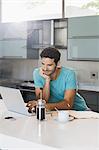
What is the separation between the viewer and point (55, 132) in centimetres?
179

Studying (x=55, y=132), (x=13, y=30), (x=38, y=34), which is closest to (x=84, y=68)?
(x=38, y=34)

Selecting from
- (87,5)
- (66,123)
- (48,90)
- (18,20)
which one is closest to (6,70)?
(18,20)

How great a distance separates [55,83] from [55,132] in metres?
0.97

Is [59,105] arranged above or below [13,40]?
below

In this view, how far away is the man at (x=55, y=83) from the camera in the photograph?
8.48 feet

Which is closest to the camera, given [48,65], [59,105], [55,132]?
[55,132]

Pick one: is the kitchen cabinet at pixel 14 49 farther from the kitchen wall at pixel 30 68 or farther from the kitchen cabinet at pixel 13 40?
the kitchen wall at pixel 30 68

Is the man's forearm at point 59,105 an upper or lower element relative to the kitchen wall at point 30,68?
lower

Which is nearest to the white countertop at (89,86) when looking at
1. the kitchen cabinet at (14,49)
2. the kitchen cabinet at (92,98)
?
the kitchen cabinet at (92,98)

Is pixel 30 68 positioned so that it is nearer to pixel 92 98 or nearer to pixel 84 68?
pixel 84 68

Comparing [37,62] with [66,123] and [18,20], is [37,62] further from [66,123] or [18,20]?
[66,123]

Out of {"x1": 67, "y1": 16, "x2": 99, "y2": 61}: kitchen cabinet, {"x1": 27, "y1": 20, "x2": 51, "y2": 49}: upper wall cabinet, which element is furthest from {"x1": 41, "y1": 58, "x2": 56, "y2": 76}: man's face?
{"x1": 27, "y1": 20, "x2": 51, "y2": 49}: upper wall cabinet

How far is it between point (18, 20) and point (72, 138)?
12.8 feet

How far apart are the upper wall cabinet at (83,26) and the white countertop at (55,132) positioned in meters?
2.30
